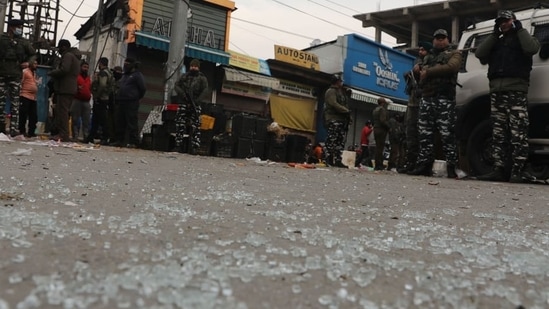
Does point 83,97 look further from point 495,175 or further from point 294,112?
point 294,112

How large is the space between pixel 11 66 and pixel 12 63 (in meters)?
0.05

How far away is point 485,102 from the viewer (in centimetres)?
599

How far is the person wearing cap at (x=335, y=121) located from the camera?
7910 millimetres

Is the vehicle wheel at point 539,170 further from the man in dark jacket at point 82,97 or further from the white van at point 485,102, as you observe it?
the man in dark jacket at point 82,97

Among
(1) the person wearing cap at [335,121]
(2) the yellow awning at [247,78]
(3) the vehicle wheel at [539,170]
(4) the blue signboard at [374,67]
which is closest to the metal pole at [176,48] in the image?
(1) the person wearing cap at [335,121]

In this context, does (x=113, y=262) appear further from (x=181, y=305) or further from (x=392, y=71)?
(x=392, y=71)

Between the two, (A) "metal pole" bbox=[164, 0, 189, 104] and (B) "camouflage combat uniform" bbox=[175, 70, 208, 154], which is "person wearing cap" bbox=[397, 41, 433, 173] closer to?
(B) "camouflage combat uniform" bbox=[175, 70, 208, 154]

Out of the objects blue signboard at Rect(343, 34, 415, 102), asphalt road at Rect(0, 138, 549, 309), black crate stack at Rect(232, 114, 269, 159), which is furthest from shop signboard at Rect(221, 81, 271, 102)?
asphalt road at Rect(0, 138, 549, 309)

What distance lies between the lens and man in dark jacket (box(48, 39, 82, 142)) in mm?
7078

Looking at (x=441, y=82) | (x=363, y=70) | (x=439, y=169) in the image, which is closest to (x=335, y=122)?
(x=439, y=169)

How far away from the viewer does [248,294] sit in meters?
1.01

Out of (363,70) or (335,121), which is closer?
(335,121)

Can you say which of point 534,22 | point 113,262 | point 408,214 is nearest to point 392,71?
point 534,22

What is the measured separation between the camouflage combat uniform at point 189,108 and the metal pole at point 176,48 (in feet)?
3.70
